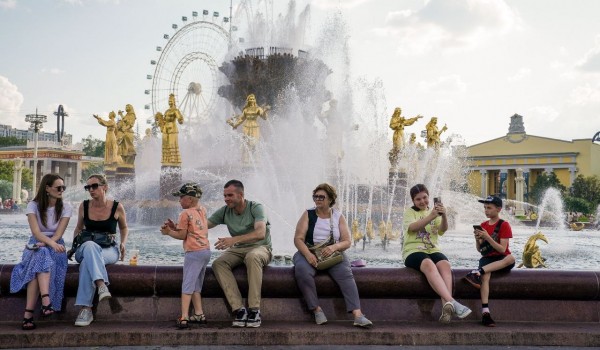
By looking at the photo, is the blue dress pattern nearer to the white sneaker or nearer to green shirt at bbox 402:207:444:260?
green shirt at bbox 402:207:444:260

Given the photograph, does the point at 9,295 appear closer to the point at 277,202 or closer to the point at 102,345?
the point at 102,345

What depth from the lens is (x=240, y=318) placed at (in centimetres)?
495

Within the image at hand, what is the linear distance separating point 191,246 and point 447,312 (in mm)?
2312

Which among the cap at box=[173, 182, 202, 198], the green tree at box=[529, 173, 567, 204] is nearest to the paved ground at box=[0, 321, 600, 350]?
the cap at box=[173, 182, 202, 198]

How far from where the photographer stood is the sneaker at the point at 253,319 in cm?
491

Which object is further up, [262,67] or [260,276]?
[262,67]

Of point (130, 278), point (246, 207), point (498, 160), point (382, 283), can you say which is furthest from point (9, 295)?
point (498, 160)

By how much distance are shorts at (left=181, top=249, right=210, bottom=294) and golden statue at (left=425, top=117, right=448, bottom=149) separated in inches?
731

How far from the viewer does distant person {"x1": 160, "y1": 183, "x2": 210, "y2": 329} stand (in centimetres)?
500

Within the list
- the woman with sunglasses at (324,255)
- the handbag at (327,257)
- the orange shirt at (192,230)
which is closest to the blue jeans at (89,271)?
the orange shirt at (192,230)

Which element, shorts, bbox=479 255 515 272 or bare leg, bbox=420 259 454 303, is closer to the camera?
bare leg, bbox=420 259 454 303

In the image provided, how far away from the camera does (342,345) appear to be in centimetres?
477

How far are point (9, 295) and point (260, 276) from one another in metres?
2.23

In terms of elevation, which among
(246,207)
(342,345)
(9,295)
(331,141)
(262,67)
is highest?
(262,67)
